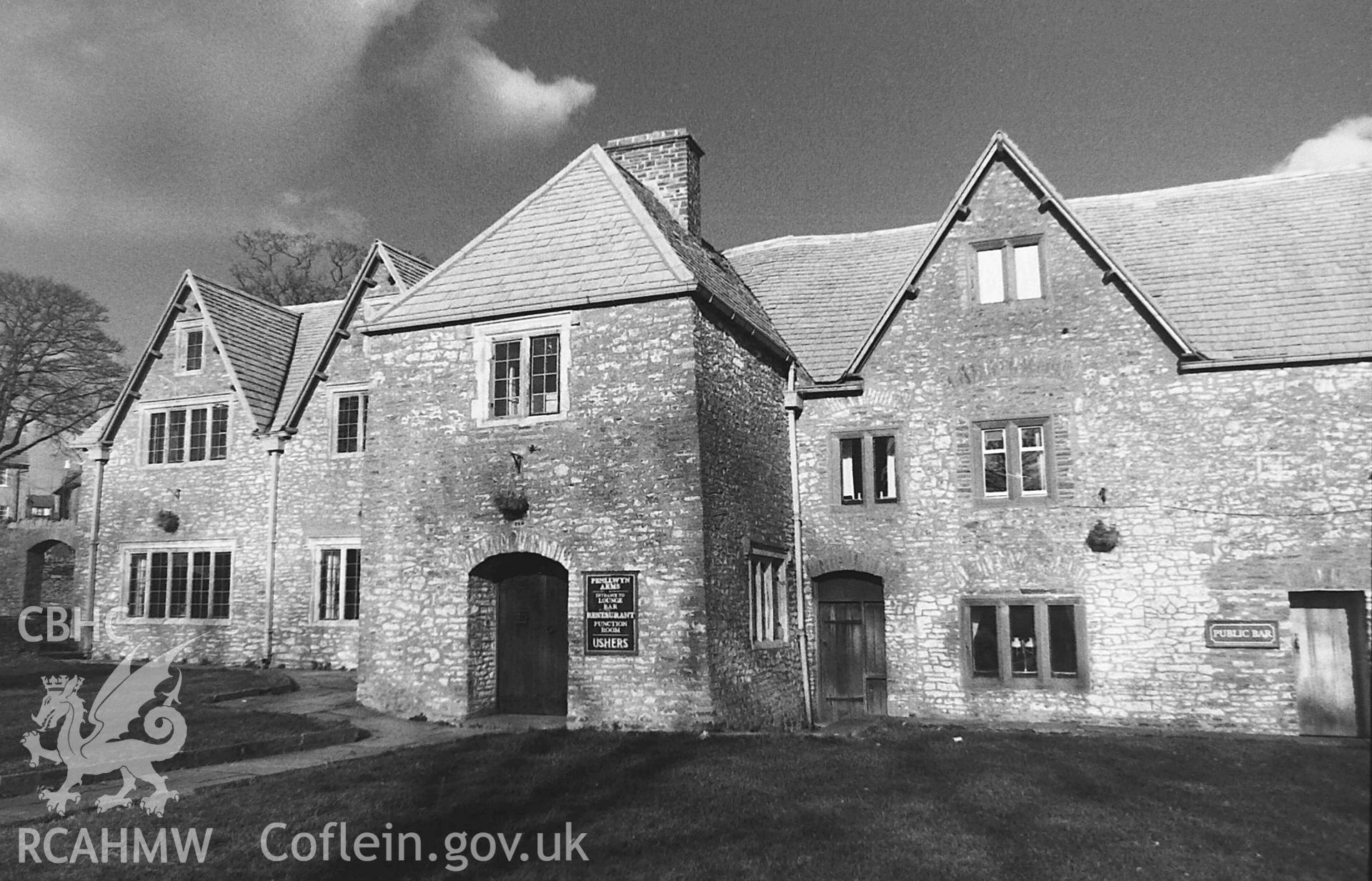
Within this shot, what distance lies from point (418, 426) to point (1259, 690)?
45.6 ft

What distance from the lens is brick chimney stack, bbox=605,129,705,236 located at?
19.2 metres

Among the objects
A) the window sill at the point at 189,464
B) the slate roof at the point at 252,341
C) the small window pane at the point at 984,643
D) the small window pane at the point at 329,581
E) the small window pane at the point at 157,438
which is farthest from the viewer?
the small window pane at the point at 157,438

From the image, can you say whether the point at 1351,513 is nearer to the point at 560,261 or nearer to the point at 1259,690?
the point at 1259,690

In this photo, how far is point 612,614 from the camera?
14492 millimetres

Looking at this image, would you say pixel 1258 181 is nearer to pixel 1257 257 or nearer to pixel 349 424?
pixel 1257 257

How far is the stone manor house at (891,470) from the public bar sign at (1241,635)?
0.17ft

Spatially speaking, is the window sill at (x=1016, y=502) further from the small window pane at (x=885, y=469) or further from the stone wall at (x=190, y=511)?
the stone wall at (x=190, y=511)

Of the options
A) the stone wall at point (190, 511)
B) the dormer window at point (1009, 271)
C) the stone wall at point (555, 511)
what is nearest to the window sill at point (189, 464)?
the stone wall at point (190, 511)

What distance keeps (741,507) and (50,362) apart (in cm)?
3115

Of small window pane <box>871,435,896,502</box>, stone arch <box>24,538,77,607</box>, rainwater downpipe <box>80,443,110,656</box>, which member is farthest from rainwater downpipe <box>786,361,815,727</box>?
stone arch <box>24,538,77,607</box>

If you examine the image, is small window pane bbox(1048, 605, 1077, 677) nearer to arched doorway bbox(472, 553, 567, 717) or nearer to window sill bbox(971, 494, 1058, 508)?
window sill bbox(971, 494, 1058, 508)

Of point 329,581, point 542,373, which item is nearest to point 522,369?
point 542,373

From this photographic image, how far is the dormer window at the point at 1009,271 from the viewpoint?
17547mm

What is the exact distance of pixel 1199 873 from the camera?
24.5 feet
